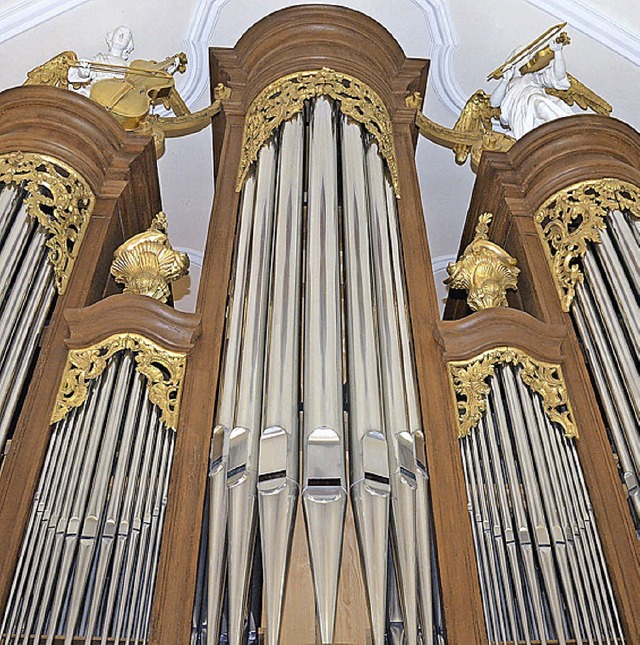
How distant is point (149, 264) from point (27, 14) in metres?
2.37

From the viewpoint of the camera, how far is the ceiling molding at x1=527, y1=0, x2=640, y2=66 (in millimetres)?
5469

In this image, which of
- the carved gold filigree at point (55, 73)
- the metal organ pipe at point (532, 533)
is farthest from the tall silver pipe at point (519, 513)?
the carved gold filigree at point (55, 73)

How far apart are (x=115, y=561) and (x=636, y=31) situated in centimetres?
434

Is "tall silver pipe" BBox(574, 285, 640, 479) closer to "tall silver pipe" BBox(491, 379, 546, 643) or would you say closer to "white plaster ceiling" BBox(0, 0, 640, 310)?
"tall silver pipe" BBox(491, 379, 546, 643)

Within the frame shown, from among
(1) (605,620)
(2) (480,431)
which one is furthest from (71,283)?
(1) (605,620)

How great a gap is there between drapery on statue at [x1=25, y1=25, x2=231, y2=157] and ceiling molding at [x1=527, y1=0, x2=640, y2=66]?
2.10 meters

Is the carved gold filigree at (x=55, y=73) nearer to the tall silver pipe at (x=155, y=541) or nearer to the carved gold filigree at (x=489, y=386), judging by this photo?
the tall silver pipe at (x=155, y=541)

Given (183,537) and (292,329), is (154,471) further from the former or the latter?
(292,329)

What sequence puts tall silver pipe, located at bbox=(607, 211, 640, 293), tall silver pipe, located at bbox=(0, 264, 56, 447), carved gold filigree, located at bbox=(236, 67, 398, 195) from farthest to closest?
1. carved gold filigree, located at bbox=(236, 67, 398, 195)
2. tall silver pipe, located at bbox=(607, 211, 640, 293)
3. tall silver pipe, located at bbox=(0, 264, 56, 447)

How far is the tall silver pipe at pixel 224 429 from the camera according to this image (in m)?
2.49

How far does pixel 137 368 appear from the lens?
3240mm

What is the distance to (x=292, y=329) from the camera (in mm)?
3250

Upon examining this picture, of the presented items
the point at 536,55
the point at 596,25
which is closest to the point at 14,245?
the point at 536,55

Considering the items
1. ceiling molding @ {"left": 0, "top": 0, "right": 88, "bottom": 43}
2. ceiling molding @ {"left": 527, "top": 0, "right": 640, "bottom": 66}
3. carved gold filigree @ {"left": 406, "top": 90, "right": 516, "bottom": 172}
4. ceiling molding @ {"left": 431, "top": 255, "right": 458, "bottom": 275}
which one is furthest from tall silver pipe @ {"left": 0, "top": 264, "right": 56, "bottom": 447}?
ceiling molding @ {"left": 527, "top": 0, "right": 640, "bottom": 66}
